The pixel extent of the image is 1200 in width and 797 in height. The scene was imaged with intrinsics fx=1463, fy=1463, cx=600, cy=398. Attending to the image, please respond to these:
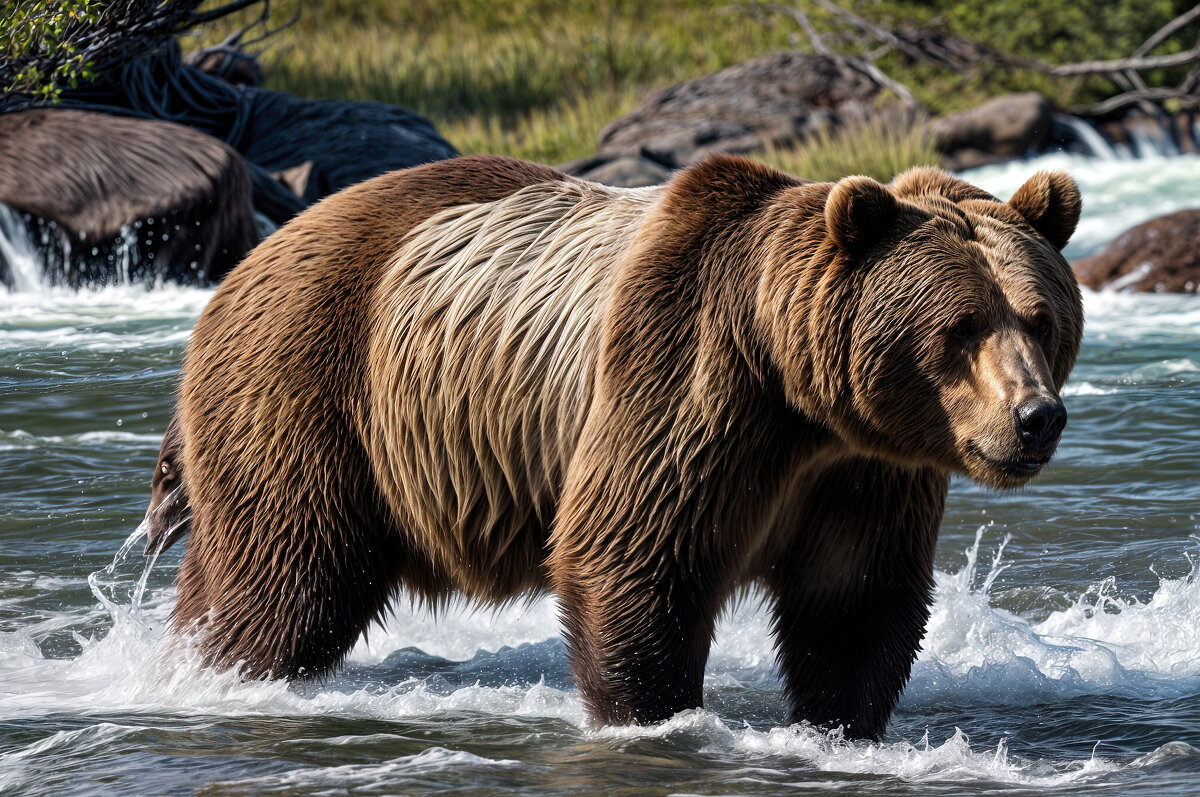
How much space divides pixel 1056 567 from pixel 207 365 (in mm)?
3688

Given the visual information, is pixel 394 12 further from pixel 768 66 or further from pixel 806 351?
pixel 806 351

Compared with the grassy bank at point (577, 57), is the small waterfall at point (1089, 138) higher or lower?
lower

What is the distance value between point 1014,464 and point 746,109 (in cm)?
1616

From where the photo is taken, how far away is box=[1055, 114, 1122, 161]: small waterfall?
64.4 feet

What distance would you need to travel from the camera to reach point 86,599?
231 inches

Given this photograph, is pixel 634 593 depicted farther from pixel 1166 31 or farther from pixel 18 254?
pixel 1166 31

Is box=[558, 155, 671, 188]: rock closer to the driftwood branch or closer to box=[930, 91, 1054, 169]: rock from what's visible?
box=[930, 91, 1054, 169]: rock

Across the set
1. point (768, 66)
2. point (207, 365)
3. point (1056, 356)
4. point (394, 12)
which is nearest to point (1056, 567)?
point (1056, 356)

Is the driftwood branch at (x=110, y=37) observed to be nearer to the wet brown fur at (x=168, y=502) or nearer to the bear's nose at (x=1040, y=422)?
the wet brown fur at (x=168, y=502)

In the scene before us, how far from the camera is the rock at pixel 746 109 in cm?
1830

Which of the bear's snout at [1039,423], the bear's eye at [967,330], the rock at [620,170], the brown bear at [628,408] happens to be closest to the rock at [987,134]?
the rock at [620,170]

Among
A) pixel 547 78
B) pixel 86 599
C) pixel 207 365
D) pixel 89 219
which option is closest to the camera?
pixel 207 365

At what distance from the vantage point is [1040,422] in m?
3.45

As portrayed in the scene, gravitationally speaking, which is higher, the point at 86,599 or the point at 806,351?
the point at 806,351
